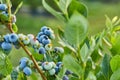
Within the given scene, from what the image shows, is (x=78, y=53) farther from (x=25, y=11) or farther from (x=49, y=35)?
(x=25, y=11)

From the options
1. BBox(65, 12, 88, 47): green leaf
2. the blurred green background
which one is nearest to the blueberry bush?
BBox(65, 12, 88, 47): green leaf

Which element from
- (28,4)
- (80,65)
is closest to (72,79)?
(80,65)

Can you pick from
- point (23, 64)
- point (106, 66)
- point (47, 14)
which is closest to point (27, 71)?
point (23, 64)

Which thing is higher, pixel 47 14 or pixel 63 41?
pixel 63 41

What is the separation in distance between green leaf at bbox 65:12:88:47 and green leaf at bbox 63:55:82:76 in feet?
0.11

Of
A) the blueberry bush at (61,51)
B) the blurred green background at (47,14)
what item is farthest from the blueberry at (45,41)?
the blurred green background at (47,14)

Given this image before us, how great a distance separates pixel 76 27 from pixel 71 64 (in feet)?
0.22

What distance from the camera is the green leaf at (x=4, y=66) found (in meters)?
0.74

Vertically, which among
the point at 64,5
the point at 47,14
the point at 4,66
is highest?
the point at 64,5

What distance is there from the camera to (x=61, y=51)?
78 centimetres

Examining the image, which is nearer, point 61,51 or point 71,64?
point 71,64

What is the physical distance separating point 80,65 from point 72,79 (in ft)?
0.13

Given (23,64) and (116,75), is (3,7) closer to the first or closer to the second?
(23,64)

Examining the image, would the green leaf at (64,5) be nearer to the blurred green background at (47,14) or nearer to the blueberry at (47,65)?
the blueberry at (47,65)
